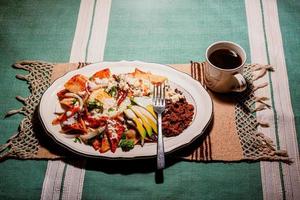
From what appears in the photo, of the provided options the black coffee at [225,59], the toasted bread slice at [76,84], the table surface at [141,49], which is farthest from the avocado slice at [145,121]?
the black coffee at [225,59]

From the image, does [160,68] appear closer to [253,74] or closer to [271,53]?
[253,74]

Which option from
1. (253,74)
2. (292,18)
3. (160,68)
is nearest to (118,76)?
(160,68)

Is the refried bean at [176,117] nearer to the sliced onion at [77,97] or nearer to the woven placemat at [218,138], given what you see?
the woven placemat at [218,138]

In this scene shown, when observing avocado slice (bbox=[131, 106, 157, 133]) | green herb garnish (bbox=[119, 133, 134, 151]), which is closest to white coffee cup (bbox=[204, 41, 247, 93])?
avocado slice (bbox=[131, 106, 157, 133])

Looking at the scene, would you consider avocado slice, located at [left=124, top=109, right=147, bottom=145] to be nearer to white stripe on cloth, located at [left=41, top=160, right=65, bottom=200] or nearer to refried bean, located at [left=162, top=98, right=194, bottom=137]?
refried bean, located at [left=162, top=98, right=194, bottom=137]

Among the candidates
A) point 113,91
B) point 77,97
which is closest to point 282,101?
point 113,91

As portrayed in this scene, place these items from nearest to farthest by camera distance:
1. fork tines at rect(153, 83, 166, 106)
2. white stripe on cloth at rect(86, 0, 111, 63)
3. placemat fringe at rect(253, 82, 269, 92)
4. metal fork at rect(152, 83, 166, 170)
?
1. metal fork at rect(152, 83, 166, 170)
2. fork tines at rect(153, 83, 166, 106)
3. placemat fringe at rect(253, 82, 269, 92)
4. white stripe on cloth at rect(86, 0, 111, 63)
